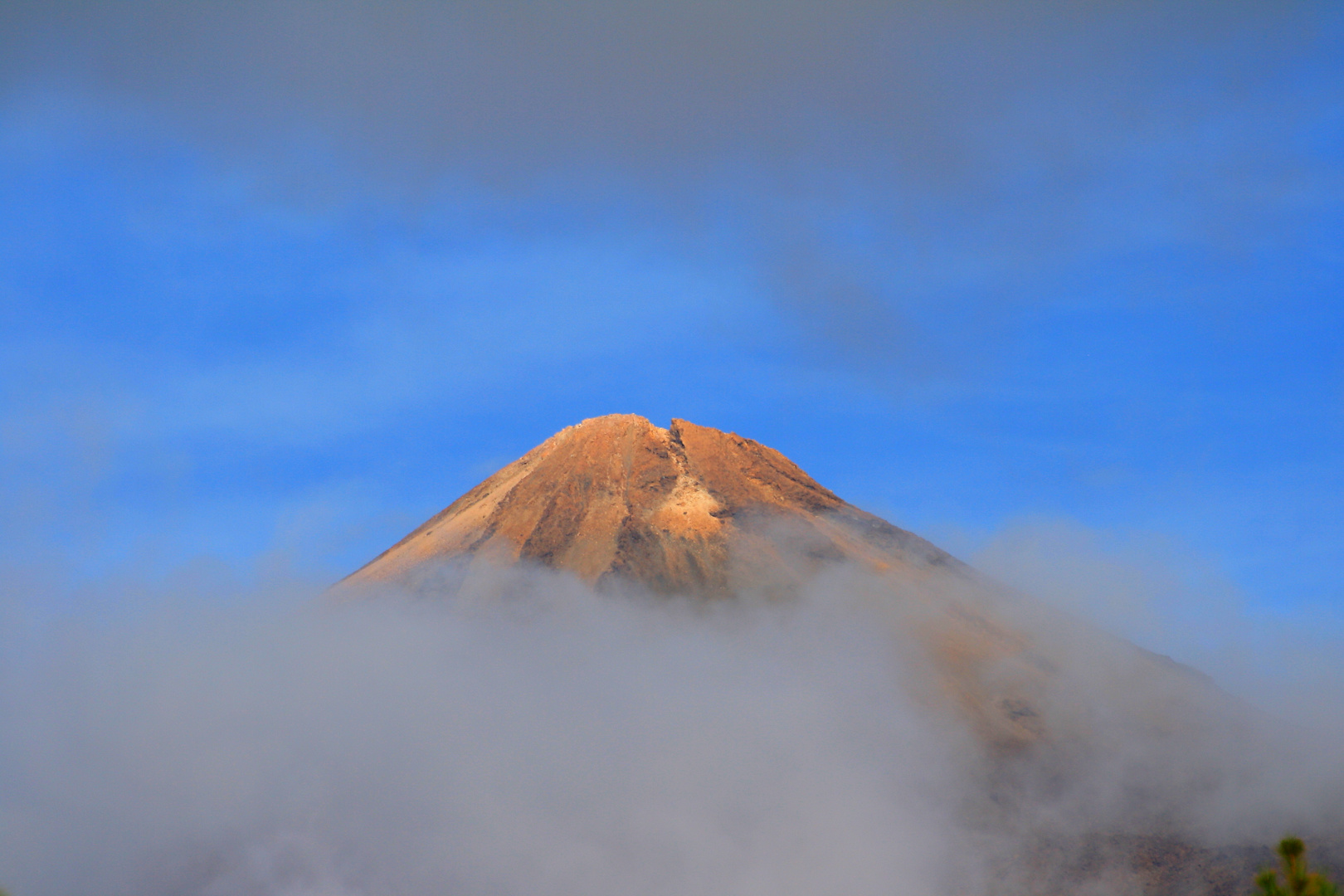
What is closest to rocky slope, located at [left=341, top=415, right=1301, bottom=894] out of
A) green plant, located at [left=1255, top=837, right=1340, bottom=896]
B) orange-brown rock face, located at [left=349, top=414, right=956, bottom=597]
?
orange-brown rock face, located at [left=349, top=414, right=956, bottom=597]

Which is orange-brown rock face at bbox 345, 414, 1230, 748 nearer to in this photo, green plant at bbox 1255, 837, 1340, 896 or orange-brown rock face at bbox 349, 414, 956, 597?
orange-brown rock face at bbox 349, 414, 956, 597

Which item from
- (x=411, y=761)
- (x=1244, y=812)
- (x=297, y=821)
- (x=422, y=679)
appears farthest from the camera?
(x=422, y=679)

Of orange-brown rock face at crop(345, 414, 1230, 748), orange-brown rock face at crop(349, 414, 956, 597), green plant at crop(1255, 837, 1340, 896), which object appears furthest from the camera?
orange-brown rock face at crop(349, 414, 956, 597)

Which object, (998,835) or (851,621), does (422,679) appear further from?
(998,835)

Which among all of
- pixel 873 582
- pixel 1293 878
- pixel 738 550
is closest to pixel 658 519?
pixel 738 550

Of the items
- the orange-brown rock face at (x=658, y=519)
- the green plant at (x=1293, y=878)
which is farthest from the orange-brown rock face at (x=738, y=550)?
the green plant at (x=1293, y=878)

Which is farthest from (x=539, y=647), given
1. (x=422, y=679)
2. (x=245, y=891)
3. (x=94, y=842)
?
(x=94, y=842)

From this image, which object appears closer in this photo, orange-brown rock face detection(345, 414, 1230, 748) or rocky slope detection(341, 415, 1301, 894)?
rocky slope detection(341, 415, 1301, 894)

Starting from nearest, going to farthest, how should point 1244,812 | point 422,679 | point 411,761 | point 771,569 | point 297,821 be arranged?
point 1244,812, point 297,821, point 411,761, point 422,679, point 771,569

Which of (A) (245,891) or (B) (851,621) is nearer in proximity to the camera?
(A) (245,891)
